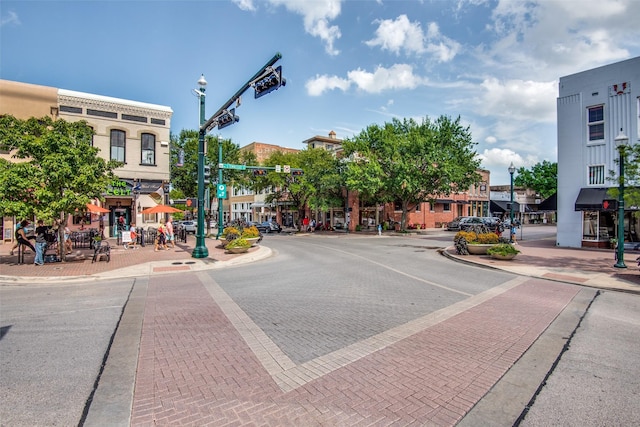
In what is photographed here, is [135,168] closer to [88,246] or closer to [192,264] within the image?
[88,246]

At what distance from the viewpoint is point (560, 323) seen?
6676 millimetres

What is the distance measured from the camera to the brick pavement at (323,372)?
3545mm


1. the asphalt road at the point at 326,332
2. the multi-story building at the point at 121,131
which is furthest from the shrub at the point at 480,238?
the multi-story building at the point at 121,131

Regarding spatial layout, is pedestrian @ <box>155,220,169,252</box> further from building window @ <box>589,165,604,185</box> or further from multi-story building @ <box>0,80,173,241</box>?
building window @ <box>589,165,604,185</box>

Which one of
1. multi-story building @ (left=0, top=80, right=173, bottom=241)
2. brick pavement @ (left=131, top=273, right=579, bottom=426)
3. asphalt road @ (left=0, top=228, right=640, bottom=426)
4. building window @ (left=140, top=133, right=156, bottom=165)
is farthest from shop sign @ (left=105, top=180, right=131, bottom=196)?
brick pavement @ (left=131, top=273, right=579, bottom=426)

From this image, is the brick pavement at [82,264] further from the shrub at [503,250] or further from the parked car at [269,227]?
the parked car at [269,227]

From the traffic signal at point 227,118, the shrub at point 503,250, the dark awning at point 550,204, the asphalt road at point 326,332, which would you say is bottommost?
the asphalt road at point 326,332

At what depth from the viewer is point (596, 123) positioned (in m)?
19.8

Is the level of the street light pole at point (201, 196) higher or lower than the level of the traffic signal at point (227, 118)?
lower

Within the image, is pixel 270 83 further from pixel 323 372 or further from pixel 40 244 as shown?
pixel 40 244

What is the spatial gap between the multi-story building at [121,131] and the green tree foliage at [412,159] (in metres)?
15.9

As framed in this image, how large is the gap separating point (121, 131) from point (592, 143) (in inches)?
1201

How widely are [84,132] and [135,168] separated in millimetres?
12034

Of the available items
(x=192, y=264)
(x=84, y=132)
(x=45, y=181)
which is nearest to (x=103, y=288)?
(x=192, y=264)
